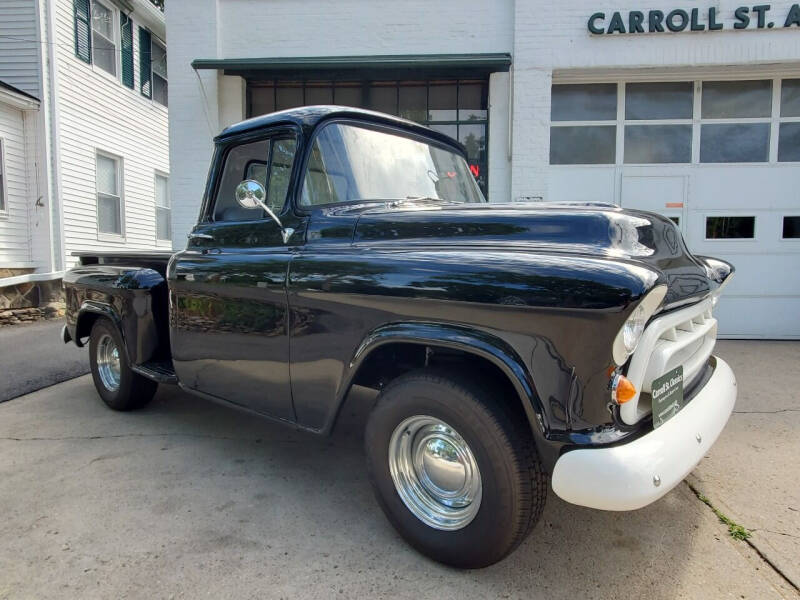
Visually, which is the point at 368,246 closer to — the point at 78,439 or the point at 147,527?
the point at 147,527

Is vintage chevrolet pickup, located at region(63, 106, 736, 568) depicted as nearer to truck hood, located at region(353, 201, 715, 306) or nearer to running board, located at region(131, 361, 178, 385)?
truck hood, located at region(353, 201, 715, 306)

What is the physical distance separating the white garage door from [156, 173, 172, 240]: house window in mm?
10157

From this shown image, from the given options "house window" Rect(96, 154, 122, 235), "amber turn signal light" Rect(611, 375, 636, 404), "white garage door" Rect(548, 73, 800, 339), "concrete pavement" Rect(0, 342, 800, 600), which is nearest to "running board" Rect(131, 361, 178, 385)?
"concrete pavement" Rect(0, 342, 800, 600)

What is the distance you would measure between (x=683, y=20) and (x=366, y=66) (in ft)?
12.9

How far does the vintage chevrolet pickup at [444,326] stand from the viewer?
1938mm

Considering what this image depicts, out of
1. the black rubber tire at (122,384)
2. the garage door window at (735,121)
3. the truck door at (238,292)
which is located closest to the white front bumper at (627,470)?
the truck door at (238,292)

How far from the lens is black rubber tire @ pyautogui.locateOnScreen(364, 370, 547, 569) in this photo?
207 centimetres

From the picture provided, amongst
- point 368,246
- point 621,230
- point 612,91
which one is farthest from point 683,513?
point 612,91

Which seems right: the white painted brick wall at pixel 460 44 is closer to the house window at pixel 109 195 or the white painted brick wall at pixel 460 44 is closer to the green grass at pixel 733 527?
the house window at pixel 109 195

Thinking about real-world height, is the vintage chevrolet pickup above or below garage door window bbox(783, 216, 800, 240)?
below

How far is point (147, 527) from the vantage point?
2.72m

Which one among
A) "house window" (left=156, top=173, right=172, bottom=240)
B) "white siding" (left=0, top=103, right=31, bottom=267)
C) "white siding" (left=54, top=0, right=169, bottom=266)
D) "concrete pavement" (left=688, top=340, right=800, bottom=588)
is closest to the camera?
"concrete pavement" (left=688, top=340, right=800, bottom=588)

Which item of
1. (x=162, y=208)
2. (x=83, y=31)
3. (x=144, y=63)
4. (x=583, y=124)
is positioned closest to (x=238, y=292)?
(x=583, y=124)

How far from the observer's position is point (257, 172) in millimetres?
3383
